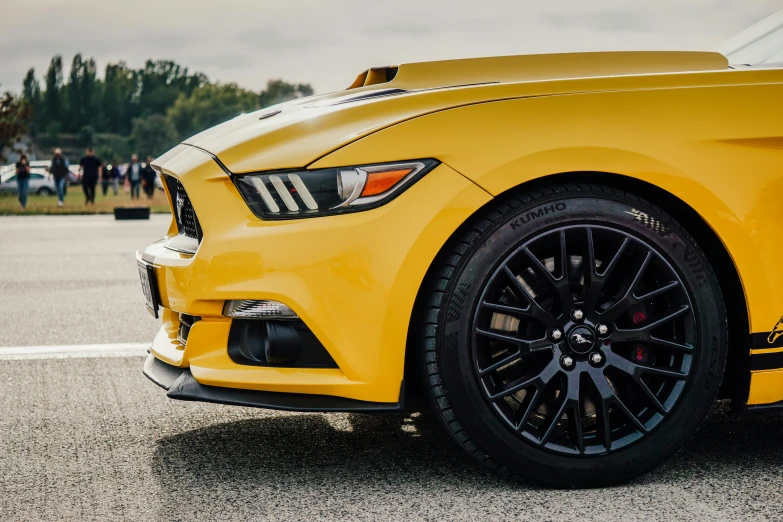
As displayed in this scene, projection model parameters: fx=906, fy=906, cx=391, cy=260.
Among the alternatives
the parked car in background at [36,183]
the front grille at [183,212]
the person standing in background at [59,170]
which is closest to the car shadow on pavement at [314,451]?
the front grille at [183,212]

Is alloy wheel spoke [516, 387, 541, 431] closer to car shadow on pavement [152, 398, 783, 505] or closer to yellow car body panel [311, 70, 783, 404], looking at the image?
car shadow on pavement [152, 398, 783, 505]

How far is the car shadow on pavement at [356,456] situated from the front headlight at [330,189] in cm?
86

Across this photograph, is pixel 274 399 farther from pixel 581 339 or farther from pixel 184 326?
pixel 581 339

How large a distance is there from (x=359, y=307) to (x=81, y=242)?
11.1 meters

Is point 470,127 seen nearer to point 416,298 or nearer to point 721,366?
point 416,298

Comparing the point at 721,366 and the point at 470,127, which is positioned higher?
the point at 470,127

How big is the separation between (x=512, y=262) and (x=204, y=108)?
155531mm

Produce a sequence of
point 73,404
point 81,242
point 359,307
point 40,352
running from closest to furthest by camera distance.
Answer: point 359,307 < point 73,404 < point 40,352 < point 81,242

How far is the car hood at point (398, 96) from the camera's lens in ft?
8.81

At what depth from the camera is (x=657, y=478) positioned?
111 inches

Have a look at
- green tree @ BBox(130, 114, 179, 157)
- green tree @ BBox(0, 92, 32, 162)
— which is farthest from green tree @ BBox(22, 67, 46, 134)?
green tree @ BBox(0, 92, 32, 162)

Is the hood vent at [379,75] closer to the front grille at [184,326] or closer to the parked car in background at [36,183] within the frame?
the front grille at [184,326]

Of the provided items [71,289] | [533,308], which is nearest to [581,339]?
[533,308]

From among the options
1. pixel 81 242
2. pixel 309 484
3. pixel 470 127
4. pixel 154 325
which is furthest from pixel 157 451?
pixel 81 242
